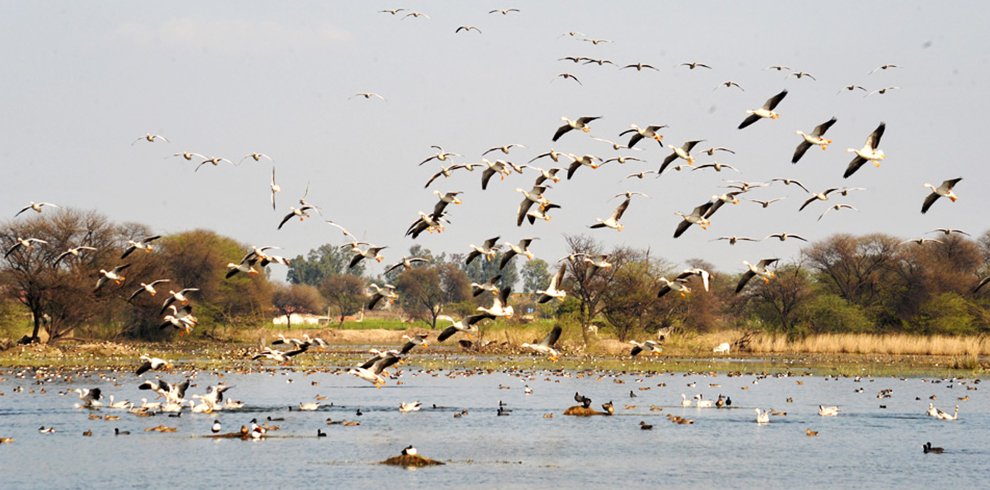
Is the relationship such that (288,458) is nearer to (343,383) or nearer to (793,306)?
(343,383)

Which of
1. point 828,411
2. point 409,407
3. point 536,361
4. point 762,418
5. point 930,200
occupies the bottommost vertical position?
point 409,407

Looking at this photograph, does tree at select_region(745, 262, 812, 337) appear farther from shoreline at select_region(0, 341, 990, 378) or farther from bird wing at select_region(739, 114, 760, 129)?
bird wing at select_region(739, 114, 760, 129)

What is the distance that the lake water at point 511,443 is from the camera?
3189 cm

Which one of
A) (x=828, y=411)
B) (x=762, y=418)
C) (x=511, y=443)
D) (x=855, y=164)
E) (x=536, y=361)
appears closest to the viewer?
(x=855, y=164)

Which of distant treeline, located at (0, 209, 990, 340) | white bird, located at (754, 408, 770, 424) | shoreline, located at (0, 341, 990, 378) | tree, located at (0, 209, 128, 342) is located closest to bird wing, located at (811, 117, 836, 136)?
Result: white bird, located at (754, 408, 770, 424)

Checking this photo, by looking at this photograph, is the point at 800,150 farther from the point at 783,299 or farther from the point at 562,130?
the point at 783,299

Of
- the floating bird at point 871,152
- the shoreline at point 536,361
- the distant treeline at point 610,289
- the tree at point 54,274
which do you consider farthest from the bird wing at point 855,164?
the tree at point 54,274

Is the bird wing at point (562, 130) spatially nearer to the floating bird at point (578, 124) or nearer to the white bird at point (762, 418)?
the floating bird at point (578, 124)

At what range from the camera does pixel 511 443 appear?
3844 centimetres

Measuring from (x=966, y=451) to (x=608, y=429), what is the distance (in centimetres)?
1062

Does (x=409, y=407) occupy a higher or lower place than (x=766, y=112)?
lower

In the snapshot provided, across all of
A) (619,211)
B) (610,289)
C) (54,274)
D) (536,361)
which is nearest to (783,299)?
(610,289)

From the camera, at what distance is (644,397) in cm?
5284

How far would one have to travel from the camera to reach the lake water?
105 feet
